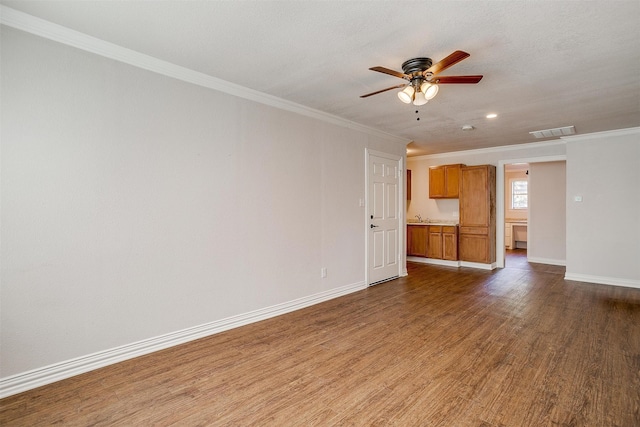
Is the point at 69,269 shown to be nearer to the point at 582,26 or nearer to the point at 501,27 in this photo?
the point at 501,27

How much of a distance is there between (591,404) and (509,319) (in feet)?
5.47

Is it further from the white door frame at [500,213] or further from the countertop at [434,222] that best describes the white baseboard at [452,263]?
the countertop at [434,222]

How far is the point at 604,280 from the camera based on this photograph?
5.43 metres

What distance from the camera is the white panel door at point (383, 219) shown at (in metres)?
5.30

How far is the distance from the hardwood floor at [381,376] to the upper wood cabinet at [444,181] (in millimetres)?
3665

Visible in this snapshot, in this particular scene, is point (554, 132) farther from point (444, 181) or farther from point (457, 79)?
point (457, 79)

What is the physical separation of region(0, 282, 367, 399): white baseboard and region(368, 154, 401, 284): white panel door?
1.82 meters

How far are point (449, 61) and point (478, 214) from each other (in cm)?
518

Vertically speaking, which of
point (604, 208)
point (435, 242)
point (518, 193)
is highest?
point (518, 193)

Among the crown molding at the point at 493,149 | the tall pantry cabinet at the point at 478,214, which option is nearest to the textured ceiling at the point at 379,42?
the crown molding at the point at 493,149

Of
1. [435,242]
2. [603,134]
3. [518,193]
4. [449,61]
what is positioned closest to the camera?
[449,61]

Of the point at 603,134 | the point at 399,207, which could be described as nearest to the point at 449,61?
the point at 399,207

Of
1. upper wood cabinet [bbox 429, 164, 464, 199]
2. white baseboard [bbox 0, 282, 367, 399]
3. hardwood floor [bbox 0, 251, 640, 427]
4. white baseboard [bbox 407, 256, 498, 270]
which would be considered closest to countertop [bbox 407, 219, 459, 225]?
upper wood cabinet [bbox 429, 164, 464, 199]

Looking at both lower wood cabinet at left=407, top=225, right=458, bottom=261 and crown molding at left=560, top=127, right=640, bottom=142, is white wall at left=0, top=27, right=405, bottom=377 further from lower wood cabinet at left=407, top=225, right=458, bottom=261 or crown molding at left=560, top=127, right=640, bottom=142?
crown molding at left=560, top=127, right=640, bottom=142
